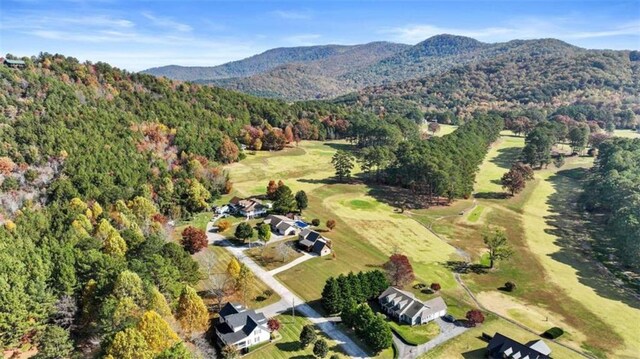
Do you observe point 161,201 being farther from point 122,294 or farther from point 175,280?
point 122,294

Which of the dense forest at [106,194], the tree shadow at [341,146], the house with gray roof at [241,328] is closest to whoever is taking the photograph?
the dense forest at [106,194]

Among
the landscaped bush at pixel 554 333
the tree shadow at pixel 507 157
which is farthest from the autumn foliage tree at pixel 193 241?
the tree shadow at pixel 507 157

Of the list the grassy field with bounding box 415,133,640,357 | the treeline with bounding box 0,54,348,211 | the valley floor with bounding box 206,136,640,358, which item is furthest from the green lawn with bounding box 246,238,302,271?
the grassy field with bounding box 415,133,640,357

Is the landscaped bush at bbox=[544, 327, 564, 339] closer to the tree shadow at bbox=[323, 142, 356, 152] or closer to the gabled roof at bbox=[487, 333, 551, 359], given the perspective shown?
the gabled roof at bbox=[487, 333, 551, 359]

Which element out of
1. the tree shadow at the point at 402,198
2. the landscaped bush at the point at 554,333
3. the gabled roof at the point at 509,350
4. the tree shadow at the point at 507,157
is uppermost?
the tree shadow at the point at 507,157

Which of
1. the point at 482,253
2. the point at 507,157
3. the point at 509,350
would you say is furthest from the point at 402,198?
the point at 507,157

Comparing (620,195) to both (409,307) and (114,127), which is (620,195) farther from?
(114,127)

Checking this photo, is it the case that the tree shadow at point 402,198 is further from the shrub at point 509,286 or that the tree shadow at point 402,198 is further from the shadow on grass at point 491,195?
the shrub at point 509,286

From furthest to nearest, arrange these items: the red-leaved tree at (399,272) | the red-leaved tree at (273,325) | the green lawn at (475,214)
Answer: the green lawn at (475,214), the red-leaved tree at (399,272), the red-leaved tree at (273,325)
